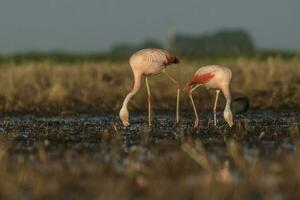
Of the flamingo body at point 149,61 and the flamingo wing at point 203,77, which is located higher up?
the flamingo body at point 149,61

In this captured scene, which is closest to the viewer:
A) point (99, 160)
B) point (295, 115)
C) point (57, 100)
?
point (99, 160)

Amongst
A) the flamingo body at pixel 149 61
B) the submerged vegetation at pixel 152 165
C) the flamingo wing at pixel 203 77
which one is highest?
the flamingo body at pixel 149 61

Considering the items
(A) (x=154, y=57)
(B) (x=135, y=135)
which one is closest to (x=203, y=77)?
(A) (x=154, y=57)

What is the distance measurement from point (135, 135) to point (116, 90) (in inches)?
302

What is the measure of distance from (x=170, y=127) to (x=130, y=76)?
804 centimetres

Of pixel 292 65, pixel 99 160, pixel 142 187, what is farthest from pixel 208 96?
pixel 142 187

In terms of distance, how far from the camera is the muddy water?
8.24 meters

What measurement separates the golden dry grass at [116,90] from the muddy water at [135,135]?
3.02 meters

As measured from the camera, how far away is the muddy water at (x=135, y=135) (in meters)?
8.24

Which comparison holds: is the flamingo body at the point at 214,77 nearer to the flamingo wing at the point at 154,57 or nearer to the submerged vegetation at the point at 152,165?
the flamingo wing at the point at 154,57

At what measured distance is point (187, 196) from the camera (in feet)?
16.9


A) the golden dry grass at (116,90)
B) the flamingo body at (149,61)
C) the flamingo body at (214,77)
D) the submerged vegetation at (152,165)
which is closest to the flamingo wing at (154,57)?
the flamingo body at (149,61)

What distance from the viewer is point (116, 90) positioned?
17.8 metres

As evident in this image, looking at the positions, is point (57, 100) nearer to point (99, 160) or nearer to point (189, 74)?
point (189, 74)
